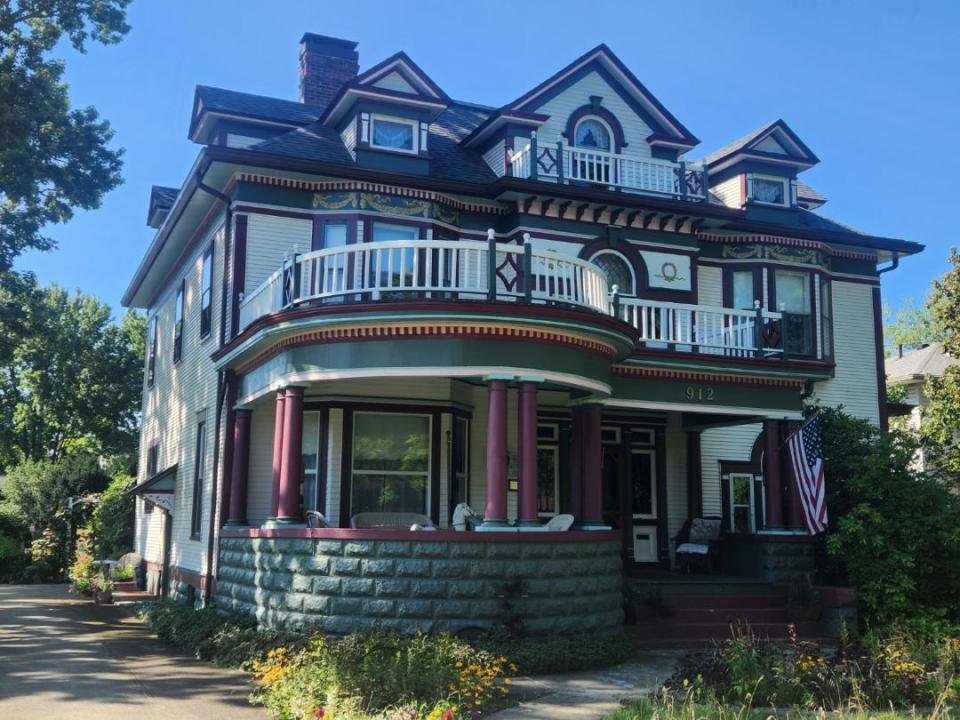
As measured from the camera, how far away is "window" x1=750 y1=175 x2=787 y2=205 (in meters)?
22.3

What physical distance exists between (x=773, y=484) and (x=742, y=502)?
362cm

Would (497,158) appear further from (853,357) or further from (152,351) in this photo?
(152,351)

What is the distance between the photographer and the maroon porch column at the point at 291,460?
45.8 feet

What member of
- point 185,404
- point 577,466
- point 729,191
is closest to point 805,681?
point 577,466

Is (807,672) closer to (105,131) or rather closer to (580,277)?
(580,277)

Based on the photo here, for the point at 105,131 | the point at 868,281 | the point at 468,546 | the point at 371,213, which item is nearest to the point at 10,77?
the point at 105,131

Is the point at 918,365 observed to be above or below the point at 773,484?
above

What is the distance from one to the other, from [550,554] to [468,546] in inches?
47.7

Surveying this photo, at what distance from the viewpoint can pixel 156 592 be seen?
23000 millimetres

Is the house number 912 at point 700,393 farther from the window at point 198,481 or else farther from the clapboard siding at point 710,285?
the window at point 198,481

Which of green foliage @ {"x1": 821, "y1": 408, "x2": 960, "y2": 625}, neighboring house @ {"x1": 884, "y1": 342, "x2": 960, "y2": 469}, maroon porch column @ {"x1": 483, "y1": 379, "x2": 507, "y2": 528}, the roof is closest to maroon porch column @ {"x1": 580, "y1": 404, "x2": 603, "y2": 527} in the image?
maroon porch column @ {"x1": 483, "y1": 379, "x2": 507, "y2": 528}

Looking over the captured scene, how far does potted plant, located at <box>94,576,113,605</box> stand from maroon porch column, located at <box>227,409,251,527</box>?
7979mm

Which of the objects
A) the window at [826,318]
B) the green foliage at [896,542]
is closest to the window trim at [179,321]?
the window at [826,318]

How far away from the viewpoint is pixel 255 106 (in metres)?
20.7
